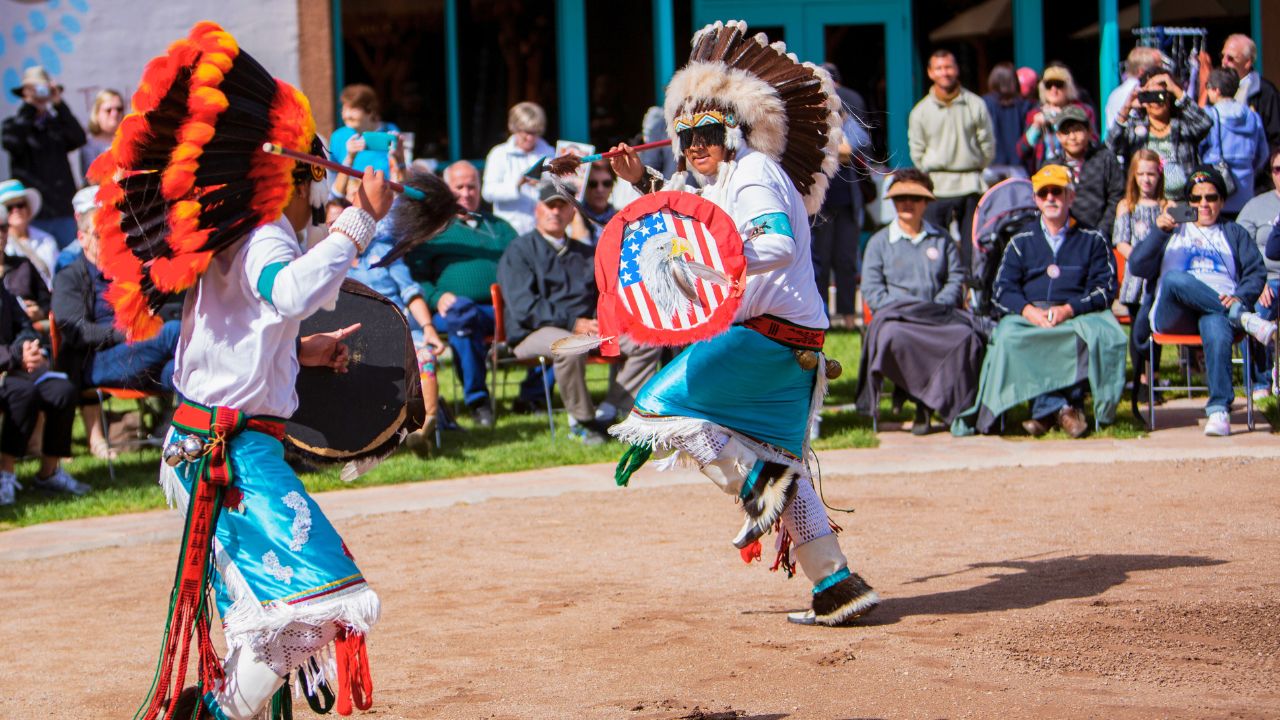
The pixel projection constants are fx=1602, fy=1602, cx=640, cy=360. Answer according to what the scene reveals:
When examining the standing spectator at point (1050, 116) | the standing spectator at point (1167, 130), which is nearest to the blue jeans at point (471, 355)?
the standing spectator at point (1050, 116)

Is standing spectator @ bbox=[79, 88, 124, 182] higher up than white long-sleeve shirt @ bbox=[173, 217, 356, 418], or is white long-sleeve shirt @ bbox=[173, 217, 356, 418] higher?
standing spectator @ bbox=[79, 88, 124, 182]

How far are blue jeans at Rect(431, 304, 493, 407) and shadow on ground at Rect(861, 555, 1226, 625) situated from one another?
4824 mm

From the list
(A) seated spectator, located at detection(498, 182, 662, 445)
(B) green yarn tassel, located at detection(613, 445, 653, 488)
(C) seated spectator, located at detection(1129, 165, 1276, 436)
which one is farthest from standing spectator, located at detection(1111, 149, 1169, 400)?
(B) green yarn tassel, located at detection(613, 445, 653, 488)

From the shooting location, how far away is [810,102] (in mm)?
5609

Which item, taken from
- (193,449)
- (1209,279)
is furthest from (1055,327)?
(193,449)

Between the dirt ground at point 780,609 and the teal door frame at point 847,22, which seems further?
the teal door frame at point 847,22

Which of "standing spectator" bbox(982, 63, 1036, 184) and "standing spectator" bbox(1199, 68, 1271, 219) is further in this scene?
"standing spectator" bbox(982, 63, 1036, 184)

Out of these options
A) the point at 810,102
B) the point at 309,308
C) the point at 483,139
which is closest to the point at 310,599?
the point at 309,308

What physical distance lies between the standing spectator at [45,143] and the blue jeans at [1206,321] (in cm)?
Answer: 785

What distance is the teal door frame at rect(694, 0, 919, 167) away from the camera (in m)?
A: 15.3

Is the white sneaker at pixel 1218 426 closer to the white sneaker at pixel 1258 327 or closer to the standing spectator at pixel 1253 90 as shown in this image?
the white sneaker at pixel 1258 327

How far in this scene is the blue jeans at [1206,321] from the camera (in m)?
9.34

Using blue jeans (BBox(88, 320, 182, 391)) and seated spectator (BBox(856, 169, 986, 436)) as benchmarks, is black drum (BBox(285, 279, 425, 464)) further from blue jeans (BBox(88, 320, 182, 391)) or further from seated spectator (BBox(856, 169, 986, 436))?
seated spectator (BBox(856, 169, 986, 436))

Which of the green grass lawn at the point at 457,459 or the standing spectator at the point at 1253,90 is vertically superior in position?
the standing spectator at the point at 1253,90
